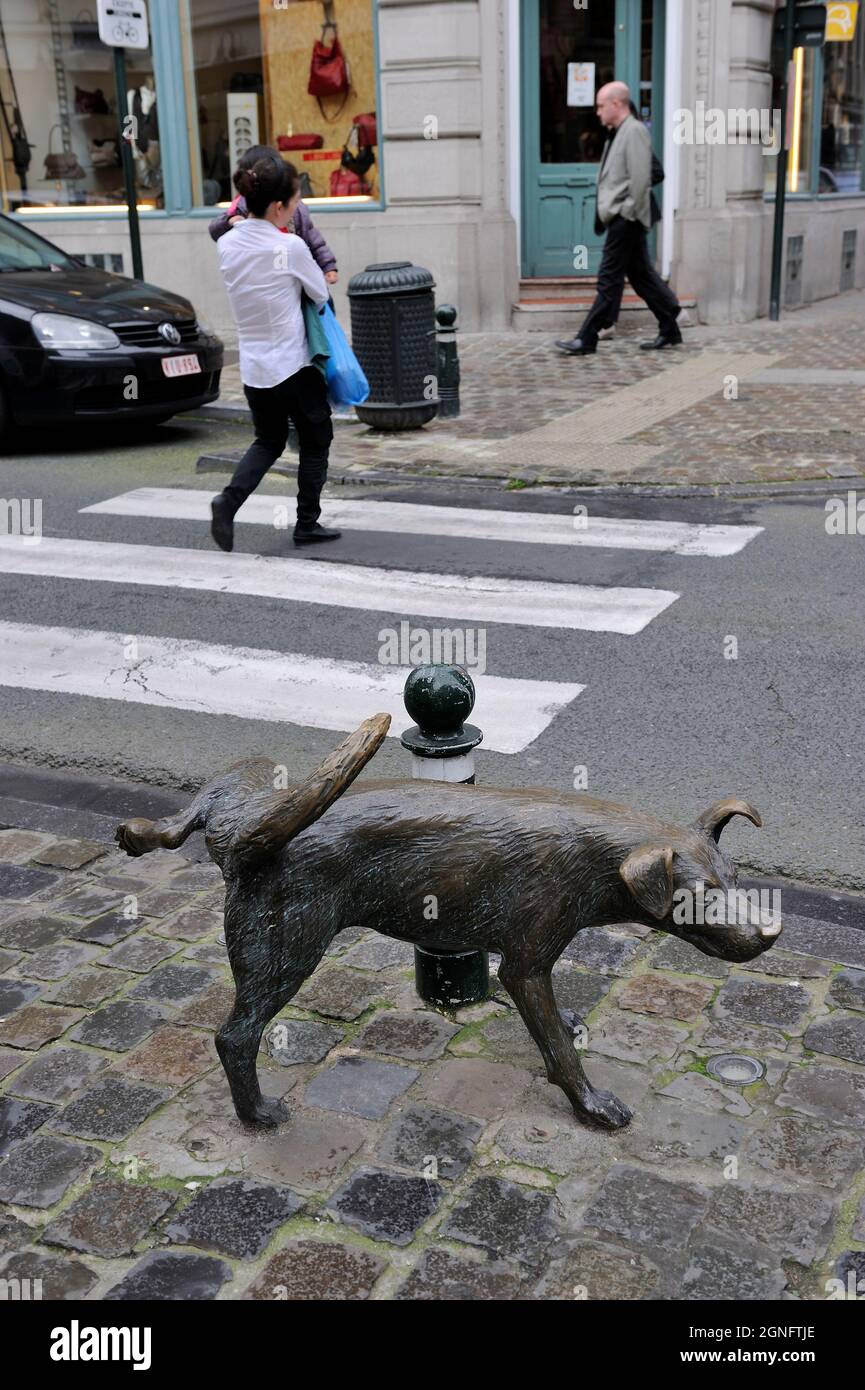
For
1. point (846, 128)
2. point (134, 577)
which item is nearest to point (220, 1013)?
point (134, 577)

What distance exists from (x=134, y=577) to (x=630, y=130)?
896 centimetres

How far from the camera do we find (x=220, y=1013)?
3906 millimetres

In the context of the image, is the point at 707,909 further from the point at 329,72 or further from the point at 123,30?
the point at 329,72

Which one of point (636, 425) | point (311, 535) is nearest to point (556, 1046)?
point (311, 535)

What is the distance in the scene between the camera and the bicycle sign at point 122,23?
13.7 m

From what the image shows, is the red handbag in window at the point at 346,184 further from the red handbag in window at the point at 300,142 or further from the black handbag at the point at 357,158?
the red handbag in window at the point at 300,142

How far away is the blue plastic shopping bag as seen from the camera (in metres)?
8.19

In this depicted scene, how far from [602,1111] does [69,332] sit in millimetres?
9591

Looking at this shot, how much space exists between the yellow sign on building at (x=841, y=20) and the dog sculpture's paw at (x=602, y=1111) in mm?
18305

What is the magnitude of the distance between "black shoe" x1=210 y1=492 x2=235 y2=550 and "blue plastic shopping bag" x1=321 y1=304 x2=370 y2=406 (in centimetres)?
87

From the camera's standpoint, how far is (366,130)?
17.4 m
